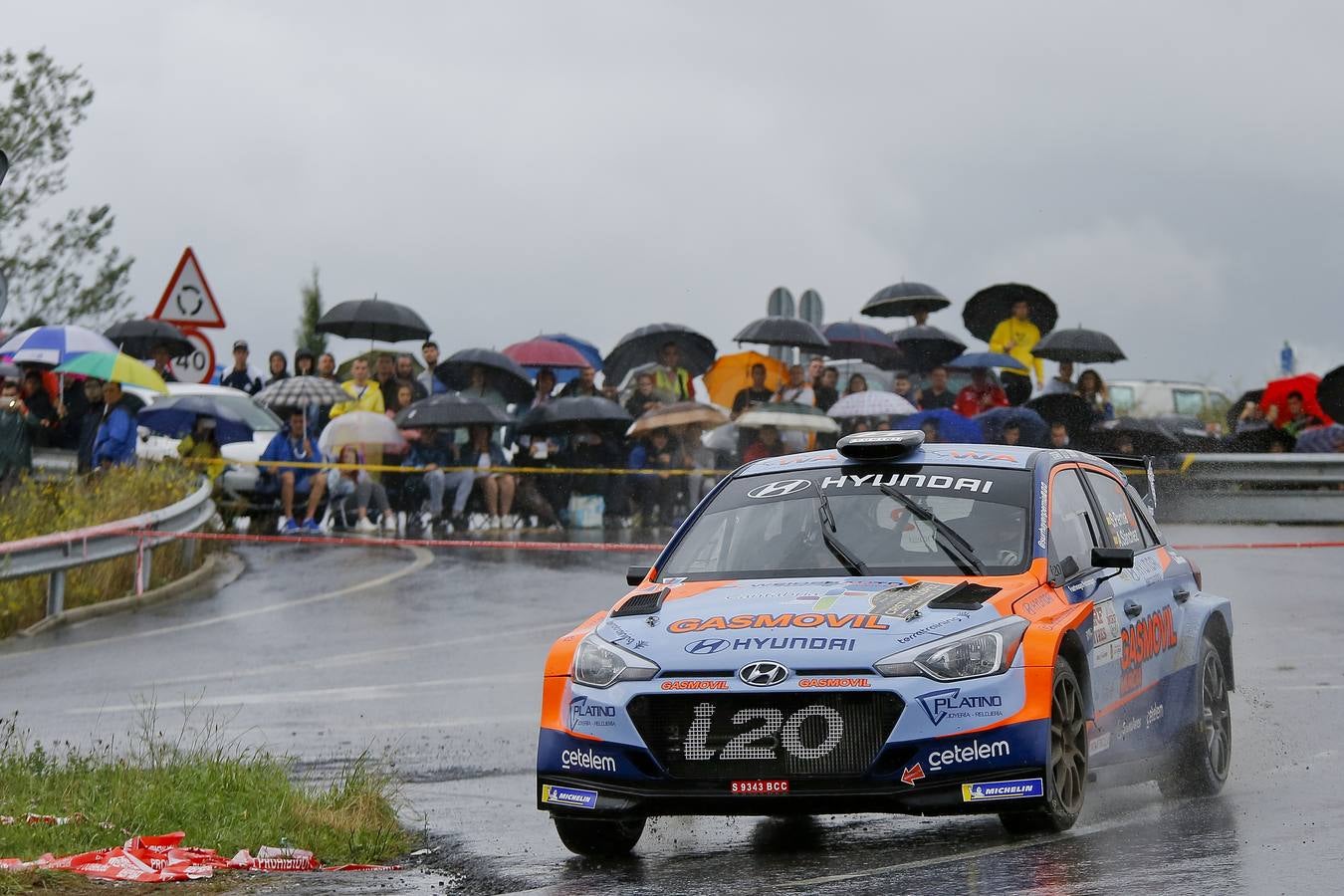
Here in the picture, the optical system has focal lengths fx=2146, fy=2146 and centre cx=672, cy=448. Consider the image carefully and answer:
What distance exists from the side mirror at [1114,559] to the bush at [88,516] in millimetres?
12343

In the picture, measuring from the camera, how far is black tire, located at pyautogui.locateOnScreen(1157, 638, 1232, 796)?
9.97 m

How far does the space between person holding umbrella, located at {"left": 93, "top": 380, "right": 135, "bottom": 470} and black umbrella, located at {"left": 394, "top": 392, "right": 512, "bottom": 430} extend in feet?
11.4

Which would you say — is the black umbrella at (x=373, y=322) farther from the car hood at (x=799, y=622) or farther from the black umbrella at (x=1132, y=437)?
the car hood at (x=799, y=622)

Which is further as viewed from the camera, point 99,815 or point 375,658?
point 375,658

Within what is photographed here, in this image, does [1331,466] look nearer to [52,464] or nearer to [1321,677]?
[1321,677]

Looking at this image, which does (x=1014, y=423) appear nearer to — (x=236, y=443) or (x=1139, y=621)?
(x=236, y=443)

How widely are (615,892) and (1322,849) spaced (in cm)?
259

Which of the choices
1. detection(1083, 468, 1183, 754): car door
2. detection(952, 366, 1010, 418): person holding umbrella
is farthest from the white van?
detection(1083, 468, 1183, 754): car door

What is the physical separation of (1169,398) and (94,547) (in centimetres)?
2786

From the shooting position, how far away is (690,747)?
7.95m

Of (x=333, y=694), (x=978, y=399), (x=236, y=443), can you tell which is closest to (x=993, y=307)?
(x=978, y=399)

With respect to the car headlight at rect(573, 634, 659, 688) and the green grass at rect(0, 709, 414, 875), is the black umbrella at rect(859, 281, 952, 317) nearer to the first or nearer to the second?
the green grass at rect(0, 709, 414, 875)

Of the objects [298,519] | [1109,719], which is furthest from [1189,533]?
[1109,719]

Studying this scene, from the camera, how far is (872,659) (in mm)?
7801
